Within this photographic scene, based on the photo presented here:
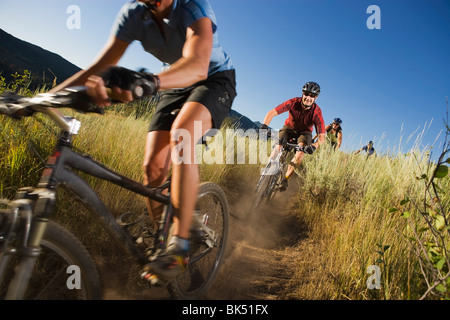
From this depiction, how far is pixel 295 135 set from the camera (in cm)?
596

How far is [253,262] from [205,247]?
98cm

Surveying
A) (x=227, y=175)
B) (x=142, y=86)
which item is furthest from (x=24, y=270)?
(x=227, y=175)

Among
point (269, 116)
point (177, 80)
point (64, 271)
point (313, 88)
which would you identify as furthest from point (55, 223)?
point (313, 88)

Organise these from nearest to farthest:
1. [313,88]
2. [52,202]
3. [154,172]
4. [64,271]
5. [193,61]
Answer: [52,202] → [64,271] → [193,61] → [154,172] → [313,88]

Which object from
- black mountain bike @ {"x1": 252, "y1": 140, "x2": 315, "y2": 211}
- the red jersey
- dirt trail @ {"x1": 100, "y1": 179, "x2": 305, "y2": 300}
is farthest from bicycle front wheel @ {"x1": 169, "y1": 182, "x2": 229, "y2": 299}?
the red jersey

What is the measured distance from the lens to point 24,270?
3.29 ft

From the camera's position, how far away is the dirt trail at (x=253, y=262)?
82.9 inches

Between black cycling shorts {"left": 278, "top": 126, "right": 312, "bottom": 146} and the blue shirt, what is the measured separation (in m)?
3.76

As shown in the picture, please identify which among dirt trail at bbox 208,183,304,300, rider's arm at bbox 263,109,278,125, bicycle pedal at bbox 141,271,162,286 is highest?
rider's arm at bbox 263,109,278,125

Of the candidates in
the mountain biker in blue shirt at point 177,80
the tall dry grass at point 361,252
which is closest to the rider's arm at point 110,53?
the mountain biker in blue shirt at point 177,80

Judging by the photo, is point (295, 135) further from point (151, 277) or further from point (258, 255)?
point (151, 277)

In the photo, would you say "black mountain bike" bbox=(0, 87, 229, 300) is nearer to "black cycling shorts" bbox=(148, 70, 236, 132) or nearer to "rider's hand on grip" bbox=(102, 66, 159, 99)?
"rider's hand on grip" bbox=(102, 66, 159, 99)

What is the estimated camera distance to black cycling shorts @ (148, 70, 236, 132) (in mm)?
1858

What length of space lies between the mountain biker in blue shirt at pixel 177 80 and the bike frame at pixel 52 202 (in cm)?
29
